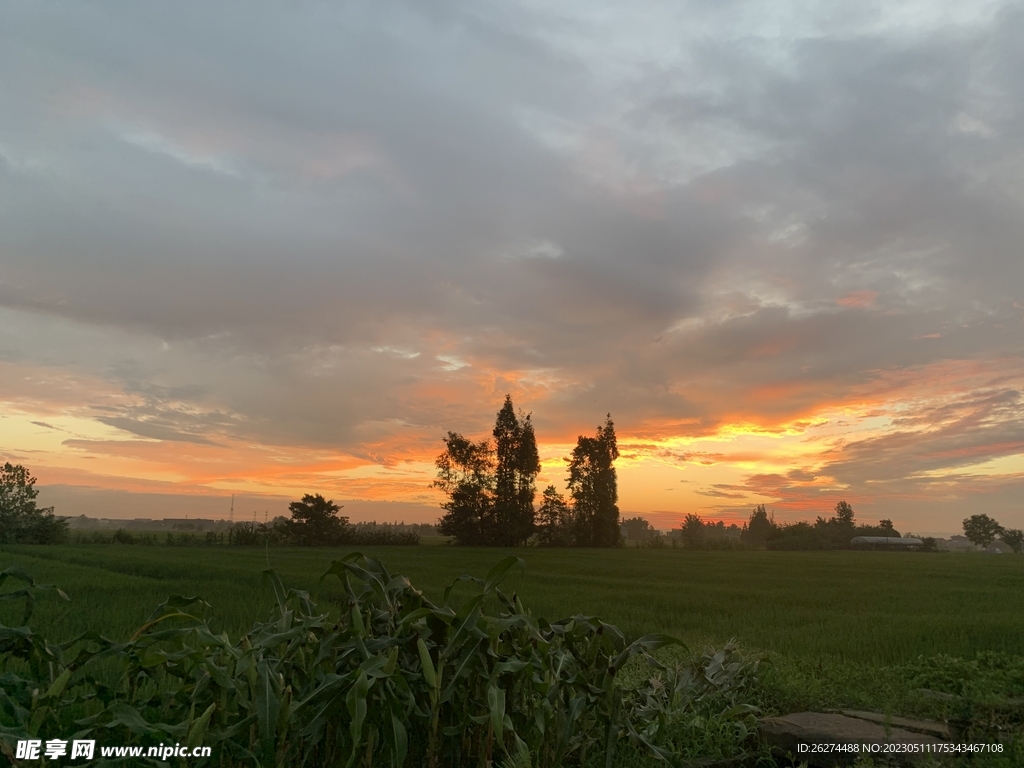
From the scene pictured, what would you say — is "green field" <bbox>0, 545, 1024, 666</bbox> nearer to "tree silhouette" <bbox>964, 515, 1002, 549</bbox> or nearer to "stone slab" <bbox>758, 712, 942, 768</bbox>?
"stone slab" <bbox>758, 712, 942, 768</bbox>

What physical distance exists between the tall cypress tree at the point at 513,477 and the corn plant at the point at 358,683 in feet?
158

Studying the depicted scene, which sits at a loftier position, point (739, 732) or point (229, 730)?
point (229, 730)

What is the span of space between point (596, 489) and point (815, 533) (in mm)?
27223

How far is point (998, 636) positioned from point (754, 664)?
16.9 ft

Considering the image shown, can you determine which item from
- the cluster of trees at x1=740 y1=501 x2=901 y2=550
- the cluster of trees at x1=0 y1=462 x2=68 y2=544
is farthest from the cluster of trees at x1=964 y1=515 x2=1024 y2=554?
the cluster of trees at x1=0 y1=462 x2=68 y2=544

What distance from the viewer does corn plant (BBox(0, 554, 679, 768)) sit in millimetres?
1896

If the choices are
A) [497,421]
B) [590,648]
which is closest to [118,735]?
[590,648]

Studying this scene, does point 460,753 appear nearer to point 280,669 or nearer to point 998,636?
point 280,669

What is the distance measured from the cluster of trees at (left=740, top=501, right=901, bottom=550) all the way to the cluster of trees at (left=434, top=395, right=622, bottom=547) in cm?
2118

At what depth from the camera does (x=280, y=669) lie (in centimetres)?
212

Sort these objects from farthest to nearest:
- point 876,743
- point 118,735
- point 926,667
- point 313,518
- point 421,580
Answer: point 313,518, point 421,580, point 926,667, point 876,743, point 118,735

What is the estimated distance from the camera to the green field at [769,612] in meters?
4.55

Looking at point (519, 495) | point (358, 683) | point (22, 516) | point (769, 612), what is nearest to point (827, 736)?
point (358, 683)

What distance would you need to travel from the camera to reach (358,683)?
69.2 inches
